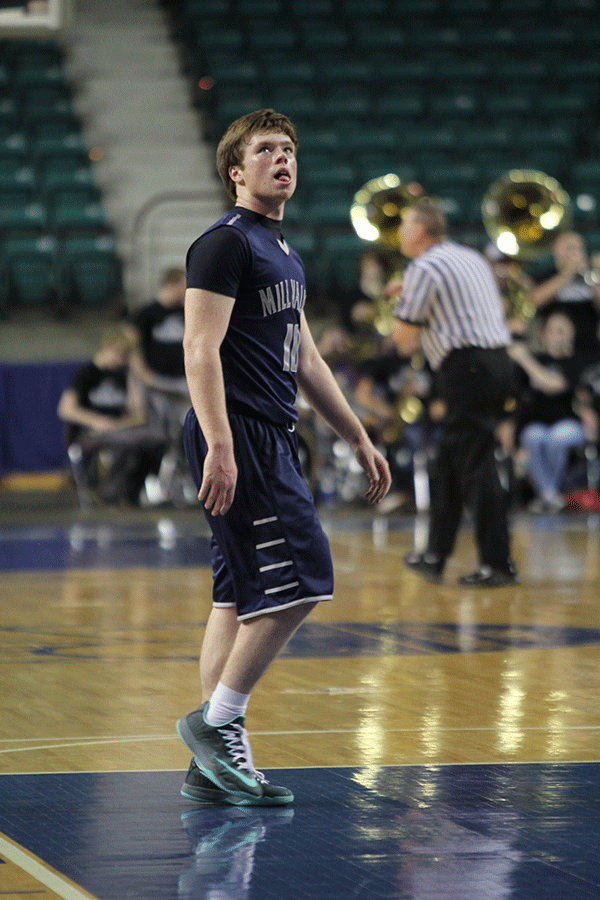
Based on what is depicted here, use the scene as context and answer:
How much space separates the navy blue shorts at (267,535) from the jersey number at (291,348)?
0.62 feet

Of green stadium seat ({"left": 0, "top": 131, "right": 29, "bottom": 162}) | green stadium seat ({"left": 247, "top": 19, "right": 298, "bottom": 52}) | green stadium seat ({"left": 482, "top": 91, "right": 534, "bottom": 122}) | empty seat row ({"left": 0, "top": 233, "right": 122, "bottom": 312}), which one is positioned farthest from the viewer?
green stadium seat ({"left": 247, "top": 19, "right": 298, "bottom": 52})

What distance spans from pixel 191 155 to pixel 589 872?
14.2 m

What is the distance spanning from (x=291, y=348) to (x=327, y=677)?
1722 mm

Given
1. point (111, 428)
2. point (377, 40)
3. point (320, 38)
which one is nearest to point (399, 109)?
point (377, 40)

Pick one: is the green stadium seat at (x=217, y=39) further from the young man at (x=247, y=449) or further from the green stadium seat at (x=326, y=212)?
the young man at (x=247, y=449)

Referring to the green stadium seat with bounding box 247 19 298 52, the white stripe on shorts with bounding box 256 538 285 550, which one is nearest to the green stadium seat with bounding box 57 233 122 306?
the green stadium seat with bounding box 247 19 298 52

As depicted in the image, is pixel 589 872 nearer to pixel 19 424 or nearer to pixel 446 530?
pixel 446 530

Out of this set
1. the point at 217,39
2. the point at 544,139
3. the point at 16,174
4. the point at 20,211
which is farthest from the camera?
the point at 217,39

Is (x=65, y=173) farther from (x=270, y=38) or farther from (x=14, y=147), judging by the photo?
(x=270, y=38)

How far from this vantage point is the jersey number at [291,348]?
3.46 meters

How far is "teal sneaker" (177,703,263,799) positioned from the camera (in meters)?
3.30

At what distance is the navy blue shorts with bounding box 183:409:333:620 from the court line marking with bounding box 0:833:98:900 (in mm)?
737

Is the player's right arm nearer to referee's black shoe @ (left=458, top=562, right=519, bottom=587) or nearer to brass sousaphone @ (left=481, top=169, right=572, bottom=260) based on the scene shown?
referee's black shoe @ (left=458, top=562, right=519, bottom=587)

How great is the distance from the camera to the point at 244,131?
341 cm
